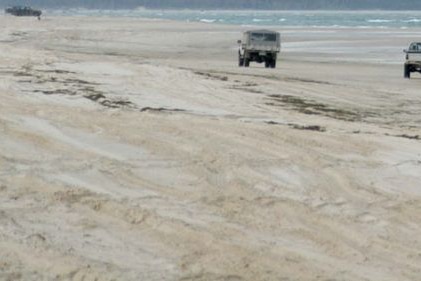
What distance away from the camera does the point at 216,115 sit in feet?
49.2

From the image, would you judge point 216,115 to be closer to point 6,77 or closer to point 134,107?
point 134,107

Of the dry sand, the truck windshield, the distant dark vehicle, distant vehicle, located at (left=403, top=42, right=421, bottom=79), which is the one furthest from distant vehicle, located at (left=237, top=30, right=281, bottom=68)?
the distant dark vehicle

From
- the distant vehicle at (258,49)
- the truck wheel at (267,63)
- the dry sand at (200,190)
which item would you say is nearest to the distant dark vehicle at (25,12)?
the distant vehicle at (258,49)

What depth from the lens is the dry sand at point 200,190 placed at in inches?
270

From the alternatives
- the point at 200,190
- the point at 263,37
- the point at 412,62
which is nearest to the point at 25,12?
the point at 263,37

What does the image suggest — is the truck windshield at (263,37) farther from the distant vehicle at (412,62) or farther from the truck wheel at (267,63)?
the distant vehicle at (412,62)

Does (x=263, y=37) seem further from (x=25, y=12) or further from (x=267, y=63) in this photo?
(x=25, y=12)

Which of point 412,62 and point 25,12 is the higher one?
point 412,62

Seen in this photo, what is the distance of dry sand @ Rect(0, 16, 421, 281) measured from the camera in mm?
6855

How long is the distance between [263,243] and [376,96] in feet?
52.0

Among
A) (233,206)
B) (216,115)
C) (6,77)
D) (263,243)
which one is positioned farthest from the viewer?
(6,77)

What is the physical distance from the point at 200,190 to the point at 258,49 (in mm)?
28242

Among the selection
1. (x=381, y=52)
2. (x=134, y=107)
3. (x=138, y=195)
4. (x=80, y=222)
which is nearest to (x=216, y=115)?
(x=134, y=107)

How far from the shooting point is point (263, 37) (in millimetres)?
37844
